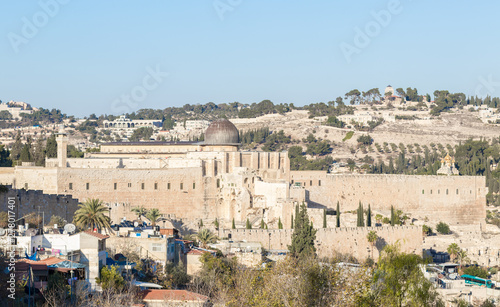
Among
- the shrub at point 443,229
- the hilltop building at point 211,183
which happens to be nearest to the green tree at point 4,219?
the hilltop building at point 211,183

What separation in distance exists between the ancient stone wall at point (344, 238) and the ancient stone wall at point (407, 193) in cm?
924

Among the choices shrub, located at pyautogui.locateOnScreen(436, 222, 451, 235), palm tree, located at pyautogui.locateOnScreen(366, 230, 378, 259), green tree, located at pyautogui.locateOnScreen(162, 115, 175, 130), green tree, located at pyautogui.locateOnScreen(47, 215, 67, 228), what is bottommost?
shrub, located at pyautogui.locateOnScreen(436, 222, 451, 235)

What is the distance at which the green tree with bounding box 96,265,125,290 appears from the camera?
2573 centimetres

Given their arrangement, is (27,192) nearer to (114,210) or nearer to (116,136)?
(114,210)

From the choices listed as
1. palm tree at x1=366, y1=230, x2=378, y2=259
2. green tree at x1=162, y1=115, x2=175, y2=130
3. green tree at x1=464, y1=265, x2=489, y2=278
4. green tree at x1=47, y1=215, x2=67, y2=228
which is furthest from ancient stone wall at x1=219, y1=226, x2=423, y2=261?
green tree at x1=162, y1=115, x2=175, y2=130

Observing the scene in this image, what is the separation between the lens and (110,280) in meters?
25.8

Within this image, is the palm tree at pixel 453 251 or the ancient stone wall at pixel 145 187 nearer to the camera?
the ancient stone wall at pixel 145 187

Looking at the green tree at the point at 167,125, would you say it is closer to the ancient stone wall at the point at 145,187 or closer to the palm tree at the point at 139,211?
the ancient stone wall at the point at 145,187

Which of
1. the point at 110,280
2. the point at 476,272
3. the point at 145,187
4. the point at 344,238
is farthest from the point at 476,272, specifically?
the point at 110,280

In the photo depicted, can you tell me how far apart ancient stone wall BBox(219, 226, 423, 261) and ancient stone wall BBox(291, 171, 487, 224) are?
9241 mm

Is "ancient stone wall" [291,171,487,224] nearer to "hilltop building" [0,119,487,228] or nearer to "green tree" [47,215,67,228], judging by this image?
"hilltop building" [0,119,487,228]

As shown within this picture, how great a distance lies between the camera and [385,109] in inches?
5133

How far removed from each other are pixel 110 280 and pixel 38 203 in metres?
13.4

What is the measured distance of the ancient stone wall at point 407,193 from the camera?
56.1m
